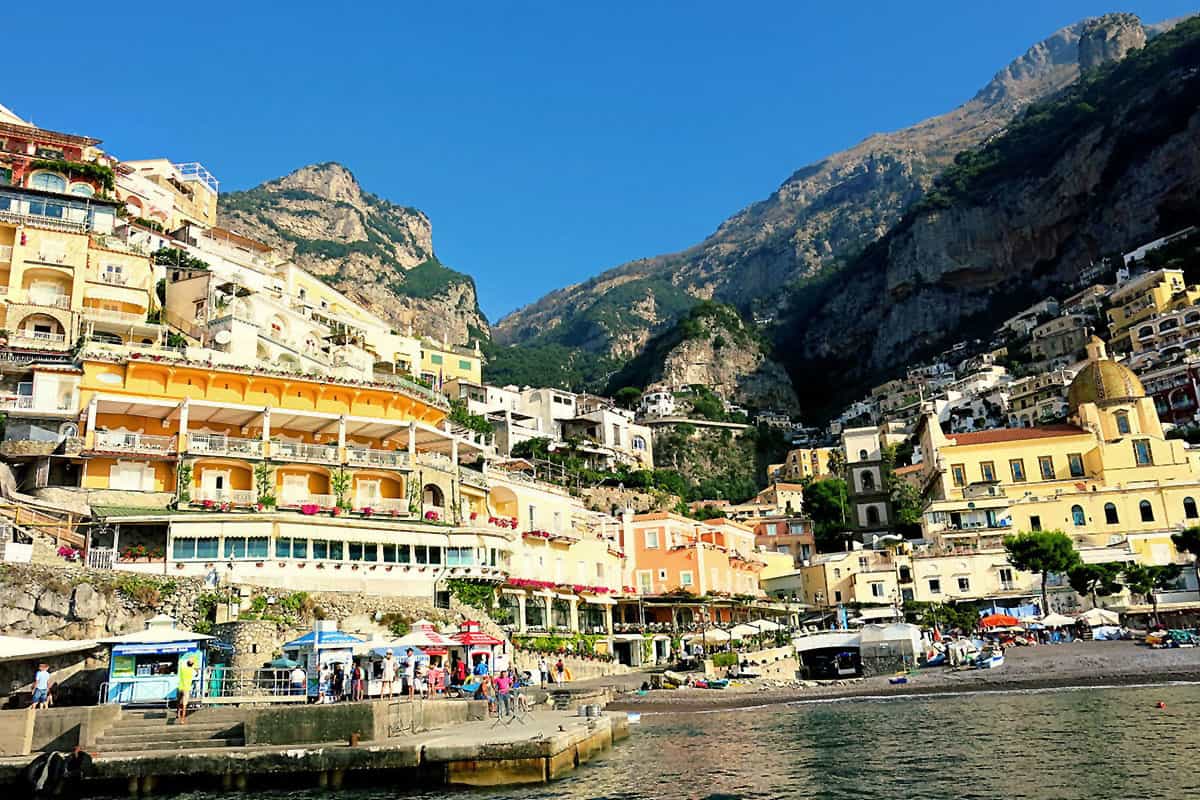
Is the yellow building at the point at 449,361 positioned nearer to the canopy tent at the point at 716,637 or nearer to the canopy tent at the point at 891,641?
the canopy tent at the point at 716,637

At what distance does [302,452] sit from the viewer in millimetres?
40781

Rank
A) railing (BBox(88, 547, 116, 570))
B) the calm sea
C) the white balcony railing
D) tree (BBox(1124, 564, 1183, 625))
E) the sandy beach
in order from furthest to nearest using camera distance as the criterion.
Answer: tree (BBox(1124, 564, 1183, 625)), the white balcony railing, the sandy beach, railing (BBox(88, 547, 116, 570)), the calm sea

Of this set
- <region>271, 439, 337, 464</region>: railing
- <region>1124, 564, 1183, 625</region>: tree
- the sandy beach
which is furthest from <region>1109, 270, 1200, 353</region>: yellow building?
<region>271, 439, 337, 464</region>: railing

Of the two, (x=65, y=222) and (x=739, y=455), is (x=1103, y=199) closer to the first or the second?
(x=739, y=455)

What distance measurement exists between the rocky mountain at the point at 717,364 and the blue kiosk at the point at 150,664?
113m

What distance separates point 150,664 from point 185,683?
1.77 meters

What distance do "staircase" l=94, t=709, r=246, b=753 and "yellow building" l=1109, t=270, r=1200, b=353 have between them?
10081cm

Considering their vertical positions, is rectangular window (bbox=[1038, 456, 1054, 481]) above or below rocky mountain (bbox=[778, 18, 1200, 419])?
below

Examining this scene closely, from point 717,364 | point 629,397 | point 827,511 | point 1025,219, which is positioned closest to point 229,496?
point 827,511

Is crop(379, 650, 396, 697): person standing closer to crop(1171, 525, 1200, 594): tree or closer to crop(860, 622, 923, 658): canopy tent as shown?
crop(860, 622, 923, 658): canopy tent

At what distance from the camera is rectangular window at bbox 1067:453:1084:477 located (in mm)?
68000

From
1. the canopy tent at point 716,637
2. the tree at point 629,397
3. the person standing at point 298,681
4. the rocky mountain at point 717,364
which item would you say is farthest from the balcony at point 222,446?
the rocky mountain at point 717,364

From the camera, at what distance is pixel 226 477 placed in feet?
130

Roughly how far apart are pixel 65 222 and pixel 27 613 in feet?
97.5
